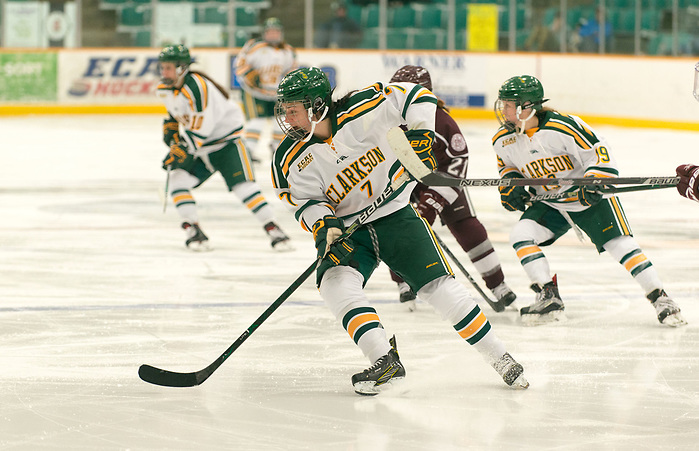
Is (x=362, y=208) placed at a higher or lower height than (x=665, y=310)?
higher

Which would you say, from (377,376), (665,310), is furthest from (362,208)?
(665,310)

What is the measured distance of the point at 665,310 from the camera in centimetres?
379

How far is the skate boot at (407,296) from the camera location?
4094 millimetres

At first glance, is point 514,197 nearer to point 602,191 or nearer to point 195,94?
point 602,191

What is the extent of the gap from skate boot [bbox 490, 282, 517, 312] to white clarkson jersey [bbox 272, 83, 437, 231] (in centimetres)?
113

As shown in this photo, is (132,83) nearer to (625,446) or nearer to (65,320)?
(65,320)

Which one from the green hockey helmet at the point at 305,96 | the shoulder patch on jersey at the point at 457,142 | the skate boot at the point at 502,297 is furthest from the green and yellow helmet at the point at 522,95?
the green hockey helmet at the point at 305,96

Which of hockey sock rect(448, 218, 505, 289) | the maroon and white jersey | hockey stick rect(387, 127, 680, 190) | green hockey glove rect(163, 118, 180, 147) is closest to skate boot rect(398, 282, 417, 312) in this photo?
hockey sock rect(448, 218, 505, 289)

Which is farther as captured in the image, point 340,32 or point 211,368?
point 340,32

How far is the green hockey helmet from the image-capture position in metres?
2.89

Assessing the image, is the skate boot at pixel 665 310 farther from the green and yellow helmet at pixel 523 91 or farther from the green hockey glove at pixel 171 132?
the green hockey glove at pixel 171 132

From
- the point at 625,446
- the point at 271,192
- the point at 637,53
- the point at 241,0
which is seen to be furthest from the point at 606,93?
the point at 625,446

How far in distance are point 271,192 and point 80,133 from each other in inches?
165

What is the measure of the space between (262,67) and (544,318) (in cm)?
546
